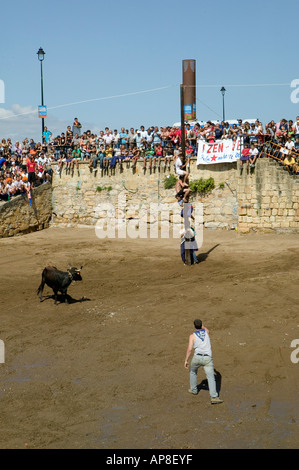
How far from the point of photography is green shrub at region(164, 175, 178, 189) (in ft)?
80.9

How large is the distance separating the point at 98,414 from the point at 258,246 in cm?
1243

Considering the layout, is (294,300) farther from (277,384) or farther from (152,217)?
(152,217)

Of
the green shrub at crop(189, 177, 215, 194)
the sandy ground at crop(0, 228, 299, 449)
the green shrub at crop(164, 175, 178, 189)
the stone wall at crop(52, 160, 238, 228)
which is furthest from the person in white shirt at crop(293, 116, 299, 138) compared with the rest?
the green shrub at crop(164, 175, 178, 189)

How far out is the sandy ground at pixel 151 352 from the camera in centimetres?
873

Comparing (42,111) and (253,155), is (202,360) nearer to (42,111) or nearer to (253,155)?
(253,155)

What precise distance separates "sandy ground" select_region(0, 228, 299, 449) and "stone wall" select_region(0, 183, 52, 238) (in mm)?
6120

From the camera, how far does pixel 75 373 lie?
436 inches

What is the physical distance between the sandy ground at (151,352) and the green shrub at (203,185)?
4.20 meters

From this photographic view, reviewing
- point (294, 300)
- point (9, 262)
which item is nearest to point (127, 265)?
point (9, 262)

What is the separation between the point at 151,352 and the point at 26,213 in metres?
16.2

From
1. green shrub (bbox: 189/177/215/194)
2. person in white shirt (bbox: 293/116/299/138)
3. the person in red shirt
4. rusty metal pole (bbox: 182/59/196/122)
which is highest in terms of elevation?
rusty metal pole (bbox: 182/59/196/122)

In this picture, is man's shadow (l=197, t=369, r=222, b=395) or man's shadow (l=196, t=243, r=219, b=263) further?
man's shadow (l=196, t=243, r=219, b=263)

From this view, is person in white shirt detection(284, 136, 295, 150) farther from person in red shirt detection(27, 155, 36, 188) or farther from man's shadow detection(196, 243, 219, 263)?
person in red shirt detection(27, 155, 36, 188)

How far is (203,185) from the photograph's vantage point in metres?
23.9
